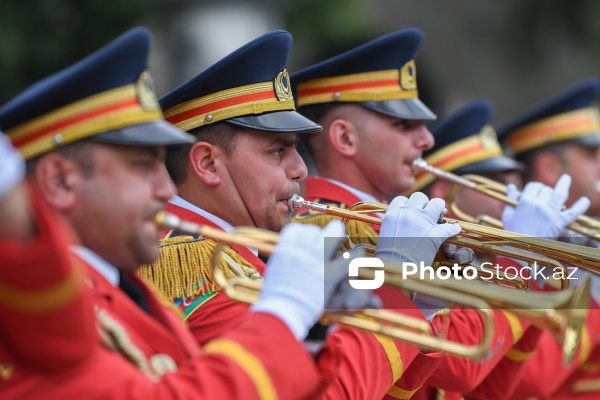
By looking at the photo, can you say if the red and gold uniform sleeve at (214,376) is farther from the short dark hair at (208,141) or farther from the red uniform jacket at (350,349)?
the short dark hair at (208,141)

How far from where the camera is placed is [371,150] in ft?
16.8

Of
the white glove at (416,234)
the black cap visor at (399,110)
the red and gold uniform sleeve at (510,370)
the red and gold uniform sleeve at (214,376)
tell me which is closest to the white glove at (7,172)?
the red and gold uniform sleeve at (214,376)

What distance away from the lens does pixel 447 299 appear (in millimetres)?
3191

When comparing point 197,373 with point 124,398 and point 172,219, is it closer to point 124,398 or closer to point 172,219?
point 124,398

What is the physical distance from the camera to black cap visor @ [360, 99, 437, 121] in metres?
5.11

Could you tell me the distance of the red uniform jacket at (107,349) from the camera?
7.80 ft

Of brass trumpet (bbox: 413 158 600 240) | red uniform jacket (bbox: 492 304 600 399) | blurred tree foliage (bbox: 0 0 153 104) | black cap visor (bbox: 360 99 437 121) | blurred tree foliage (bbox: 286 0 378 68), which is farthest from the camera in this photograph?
blurred tree foliage (bbox: 286 0 378 68)

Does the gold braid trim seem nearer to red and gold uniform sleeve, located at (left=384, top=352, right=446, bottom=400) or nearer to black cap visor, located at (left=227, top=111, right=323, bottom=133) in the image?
black cap visor, located at (left=227, top=111, right=323, bottom=133)

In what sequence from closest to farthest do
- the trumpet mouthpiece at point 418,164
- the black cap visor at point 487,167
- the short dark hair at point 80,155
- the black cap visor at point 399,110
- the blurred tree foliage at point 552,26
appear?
the short dark hair at point 80,155 → the black cap visor at point 399,110 → the trumpet mouthpiece at point 418,164 → the black cap visor at point 487,167 → the blurred tree foliage at point 552,26

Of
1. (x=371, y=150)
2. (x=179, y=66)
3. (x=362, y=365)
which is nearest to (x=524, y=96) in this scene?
(x=179, y=66)

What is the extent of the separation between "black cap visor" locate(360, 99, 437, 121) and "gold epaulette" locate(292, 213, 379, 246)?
61 cm

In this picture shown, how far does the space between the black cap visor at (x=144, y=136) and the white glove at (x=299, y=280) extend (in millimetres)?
370

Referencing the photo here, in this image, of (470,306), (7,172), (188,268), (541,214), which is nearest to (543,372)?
(541,214)

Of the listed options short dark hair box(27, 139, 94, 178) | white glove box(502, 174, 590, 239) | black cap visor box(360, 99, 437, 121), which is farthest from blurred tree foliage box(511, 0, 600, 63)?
short dark hair box(27, 139, 94, 178)
